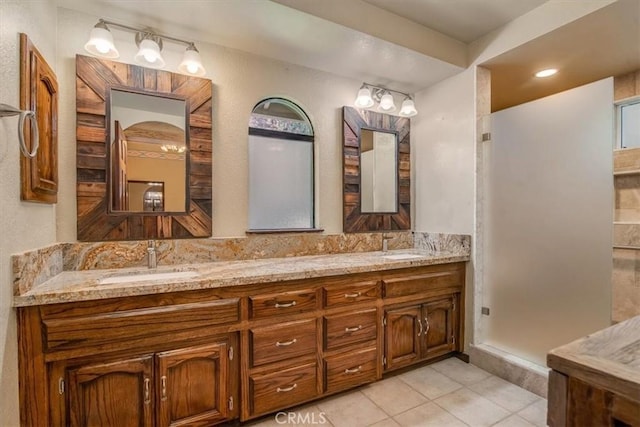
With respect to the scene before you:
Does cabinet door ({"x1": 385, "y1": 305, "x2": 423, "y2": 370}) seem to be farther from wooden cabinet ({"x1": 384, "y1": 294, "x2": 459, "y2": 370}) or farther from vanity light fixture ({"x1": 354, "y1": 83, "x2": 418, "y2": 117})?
vanity light fixture ({"x1": 354, "y1": 83, "x2": 418, "y2": 117})

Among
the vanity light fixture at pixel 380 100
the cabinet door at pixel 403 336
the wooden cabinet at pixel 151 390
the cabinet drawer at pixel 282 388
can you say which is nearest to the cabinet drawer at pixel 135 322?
the wooden cabinet at pixel 151 390

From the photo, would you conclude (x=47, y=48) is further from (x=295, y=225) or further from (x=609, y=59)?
(x=609, y=59)

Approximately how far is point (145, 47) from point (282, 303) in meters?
1.72

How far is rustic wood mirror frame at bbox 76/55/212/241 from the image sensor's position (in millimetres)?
1776

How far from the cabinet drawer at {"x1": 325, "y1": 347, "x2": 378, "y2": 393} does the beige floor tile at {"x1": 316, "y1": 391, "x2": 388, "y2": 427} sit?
0.08m

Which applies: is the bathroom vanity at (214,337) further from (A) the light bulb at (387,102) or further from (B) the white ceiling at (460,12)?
(B) the white ceiling at (460,12)

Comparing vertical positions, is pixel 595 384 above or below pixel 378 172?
below

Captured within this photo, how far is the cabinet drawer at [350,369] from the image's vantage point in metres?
1.90

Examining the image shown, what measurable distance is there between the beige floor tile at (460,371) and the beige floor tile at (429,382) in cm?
6

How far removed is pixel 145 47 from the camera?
180 centimetres

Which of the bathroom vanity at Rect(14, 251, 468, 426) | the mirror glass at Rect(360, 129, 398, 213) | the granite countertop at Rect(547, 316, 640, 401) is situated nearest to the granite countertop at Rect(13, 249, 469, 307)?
the bathroom vanity at Rect(14, 251, 468, 426)

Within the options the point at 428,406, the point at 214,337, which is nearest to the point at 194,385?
the point at 214,337

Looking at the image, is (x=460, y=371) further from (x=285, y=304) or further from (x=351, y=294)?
(x=285, y=304)

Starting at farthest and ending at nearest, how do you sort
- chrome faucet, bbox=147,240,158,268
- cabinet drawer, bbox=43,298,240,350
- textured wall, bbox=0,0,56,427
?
chrome faucet, bbox=147,240,158,268 → cabinet drawer, bbox=43,298,240,350 → textured wall, bbox=0,0,56,427
